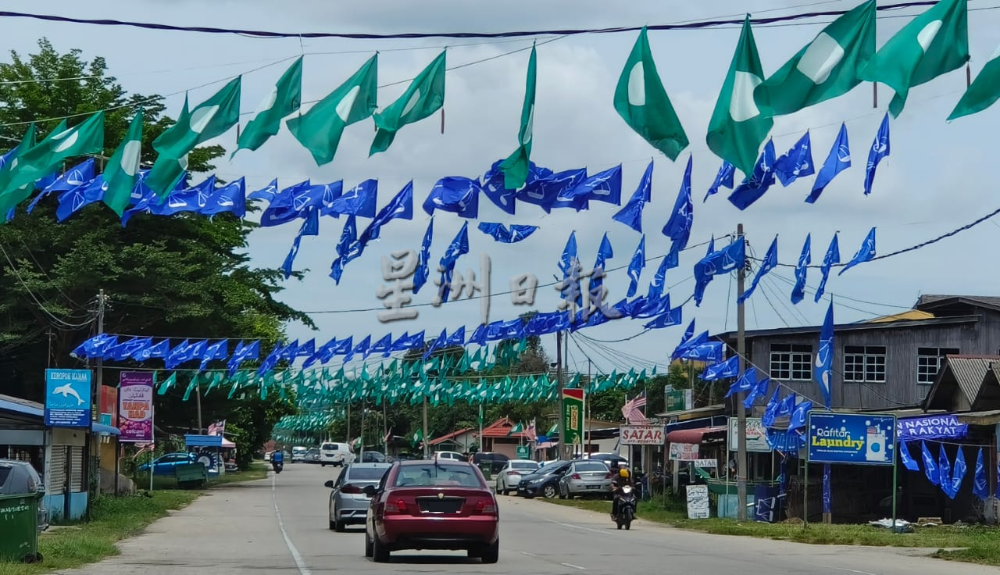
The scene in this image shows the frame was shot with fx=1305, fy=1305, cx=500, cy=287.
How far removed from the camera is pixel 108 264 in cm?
4797

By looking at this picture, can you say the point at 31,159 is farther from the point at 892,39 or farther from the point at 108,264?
the point at 108,264

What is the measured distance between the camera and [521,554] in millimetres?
22000

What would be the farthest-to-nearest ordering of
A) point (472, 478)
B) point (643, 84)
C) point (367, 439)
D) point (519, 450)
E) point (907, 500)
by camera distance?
1. point (367, 439)
2. point (519, 450)
3. point (907, 500)
4. point (472, 478)
5. point (643, 84)

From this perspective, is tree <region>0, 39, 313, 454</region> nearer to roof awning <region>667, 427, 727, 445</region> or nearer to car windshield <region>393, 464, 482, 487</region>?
roof awning <region>667, 427, 727, 445</region>

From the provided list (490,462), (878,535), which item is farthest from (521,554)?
(490,462)

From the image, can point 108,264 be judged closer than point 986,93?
No

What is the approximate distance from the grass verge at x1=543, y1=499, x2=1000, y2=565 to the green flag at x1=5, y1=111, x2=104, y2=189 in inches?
616

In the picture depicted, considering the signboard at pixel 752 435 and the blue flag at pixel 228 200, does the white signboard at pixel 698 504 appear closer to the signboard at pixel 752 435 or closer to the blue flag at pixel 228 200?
the signboard at pixel 752 435

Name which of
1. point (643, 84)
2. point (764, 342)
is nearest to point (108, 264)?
point (764, 342)

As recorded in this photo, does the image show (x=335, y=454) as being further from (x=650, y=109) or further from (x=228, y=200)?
(x=650, y=109)

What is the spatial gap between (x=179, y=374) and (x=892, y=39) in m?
45.7

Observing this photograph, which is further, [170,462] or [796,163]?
[170,462]

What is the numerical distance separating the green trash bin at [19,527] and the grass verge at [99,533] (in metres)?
0.23

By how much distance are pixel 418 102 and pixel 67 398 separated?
1651 cm
